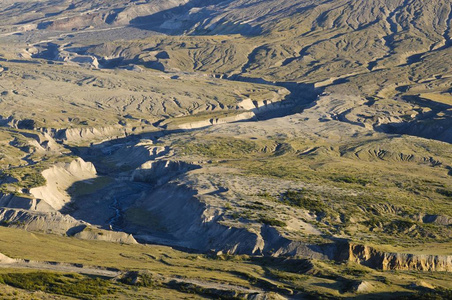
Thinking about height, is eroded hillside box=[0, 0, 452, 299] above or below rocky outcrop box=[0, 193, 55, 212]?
below

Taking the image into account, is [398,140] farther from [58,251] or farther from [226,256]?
[58,251]

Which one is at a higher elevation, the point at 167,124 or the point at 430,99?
the point at 167,124

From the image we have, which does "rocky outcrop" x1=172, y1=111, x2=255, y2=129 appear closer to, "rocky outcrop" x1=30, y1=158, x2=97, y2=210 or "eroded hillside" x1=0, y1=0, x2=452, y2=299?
"eroded hillside" x1=0, y1=0, x2=452, y2=299

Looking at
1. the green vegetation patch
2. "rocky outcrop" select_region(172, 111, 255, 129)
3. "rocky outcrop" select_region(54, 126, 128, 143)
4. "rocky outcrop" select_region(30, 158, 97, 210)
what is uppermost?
the green vegetation patch

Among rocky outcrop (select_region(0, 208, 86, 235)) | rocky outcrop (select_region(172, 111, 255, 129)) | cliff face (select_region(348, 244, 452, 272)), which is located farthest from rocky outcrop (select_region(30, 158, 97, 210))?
rocky outcrop (select_region(172, 111, 255, 129))

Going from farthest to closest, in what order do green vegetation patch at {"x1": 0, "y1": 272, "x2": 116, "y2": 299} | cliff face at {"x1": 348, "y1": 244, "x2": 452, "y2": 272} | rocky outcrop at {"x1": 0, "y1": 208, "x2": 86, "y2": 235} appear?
rocky outcrop at {"x1": 0, "y1": 208, "x2": 86, "y2": 235}, cliff face at {"x1": 348, "y1": 244, "x2": 452, "y2": 272}, green vegetation patch at {"x1": 0, "y1": 272, "x2": 116, "y2": 299}

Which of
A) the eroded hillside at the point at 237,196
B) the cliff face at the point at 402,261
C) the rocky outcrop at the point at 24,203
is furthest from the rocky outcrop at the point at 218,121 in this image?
the cliff face at the point at 402,261

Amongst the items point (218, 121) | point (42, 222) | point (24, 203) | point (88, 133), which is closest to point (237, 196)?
point (42, 222)

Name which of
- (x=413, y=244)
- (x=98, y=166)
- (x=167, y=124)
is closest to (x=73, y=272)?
(x=413, y=244)
